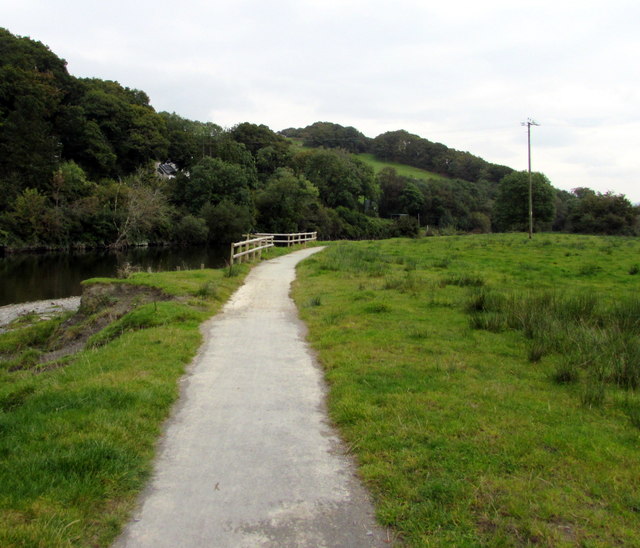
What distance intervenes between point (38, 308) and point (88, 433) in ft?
59.6

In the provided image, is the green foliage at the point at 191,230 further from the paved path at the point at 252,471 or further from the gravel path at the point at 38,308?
the paved path at the point at 252,471

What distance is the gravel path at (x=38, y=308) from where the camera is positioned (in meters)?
18.3

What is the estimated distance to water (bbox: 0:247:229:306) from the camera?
24.7m

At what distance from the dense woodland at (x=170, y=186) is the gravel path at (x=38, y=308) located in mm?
27523

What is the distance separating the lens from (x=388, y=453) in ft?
14.9

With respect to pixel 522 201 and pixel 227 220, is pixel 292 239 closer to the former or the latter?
pixel 227 220

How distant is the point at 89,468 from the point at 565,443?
Answer: 177 inches

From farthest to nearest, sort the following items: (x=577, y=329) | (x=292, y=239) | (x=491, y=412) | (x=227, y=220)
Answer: (x=227, y=220), (x=292, y=239), (x=577, y=329), (x=491, y=412)

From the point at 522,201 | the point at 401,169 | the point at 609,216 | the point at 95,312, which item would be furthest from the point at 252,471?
the point at 401,169

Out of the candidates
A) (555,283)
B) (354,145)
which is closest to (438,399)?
(555,283)

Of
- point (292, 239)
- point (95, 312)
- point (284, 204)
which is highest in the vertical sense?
point (284, 204)

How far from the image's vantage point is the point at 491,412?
548 centimetres

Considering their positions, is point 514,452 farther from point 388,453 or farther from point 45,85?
point 45,85

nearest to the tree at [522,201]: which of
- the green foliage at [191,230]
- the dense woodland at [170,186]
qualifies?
the dense woodland at [170,186]
